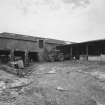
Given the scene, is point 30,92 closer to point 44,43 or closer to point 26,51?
point 26,51

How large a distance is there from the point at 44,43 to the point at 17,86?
14441 millimetres

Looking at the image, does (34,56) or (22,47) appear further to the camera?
(34,56)

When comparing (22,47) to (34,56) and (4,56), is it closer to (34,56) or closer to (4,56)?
(34,56)

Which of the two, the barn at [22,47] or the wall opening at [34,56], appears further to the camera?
the wall opening at [34,56]

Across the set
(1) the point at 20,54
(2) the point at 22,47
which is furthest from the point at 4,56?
(2) the point at 22,47

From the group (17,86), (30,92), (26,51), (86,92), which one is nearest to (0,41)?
(26,51)

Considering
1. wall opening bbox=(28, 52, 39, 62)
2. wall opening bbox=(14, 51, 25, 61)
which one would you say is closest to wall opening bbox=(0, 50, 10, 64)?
wall opening bbox=(14, 51, 25, 61)

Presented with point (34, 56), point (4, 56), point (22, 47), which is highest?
point (22, 47)

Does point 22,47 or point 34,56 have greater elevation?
point 22,47

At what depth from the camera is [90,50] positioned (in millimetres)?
18984

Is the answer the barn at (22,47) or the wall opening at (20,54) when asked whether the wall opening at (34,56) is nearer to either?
the barn at (22,47)

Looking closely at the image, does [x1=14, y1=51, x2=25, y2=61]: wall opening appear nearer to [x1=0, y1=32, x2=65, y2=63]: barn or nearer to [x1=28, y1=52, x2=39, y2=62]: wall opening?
[x1=0, y1=32, x2=65, y2=63]: barn

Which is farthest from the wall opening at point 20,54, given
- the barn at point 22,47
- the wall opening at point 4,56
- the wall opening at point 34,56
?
the wall opening at point 34,56

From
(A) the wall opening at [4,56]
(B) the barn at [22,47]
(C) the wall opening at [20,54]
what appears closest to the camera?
(A) the wall opening at [4,56]
